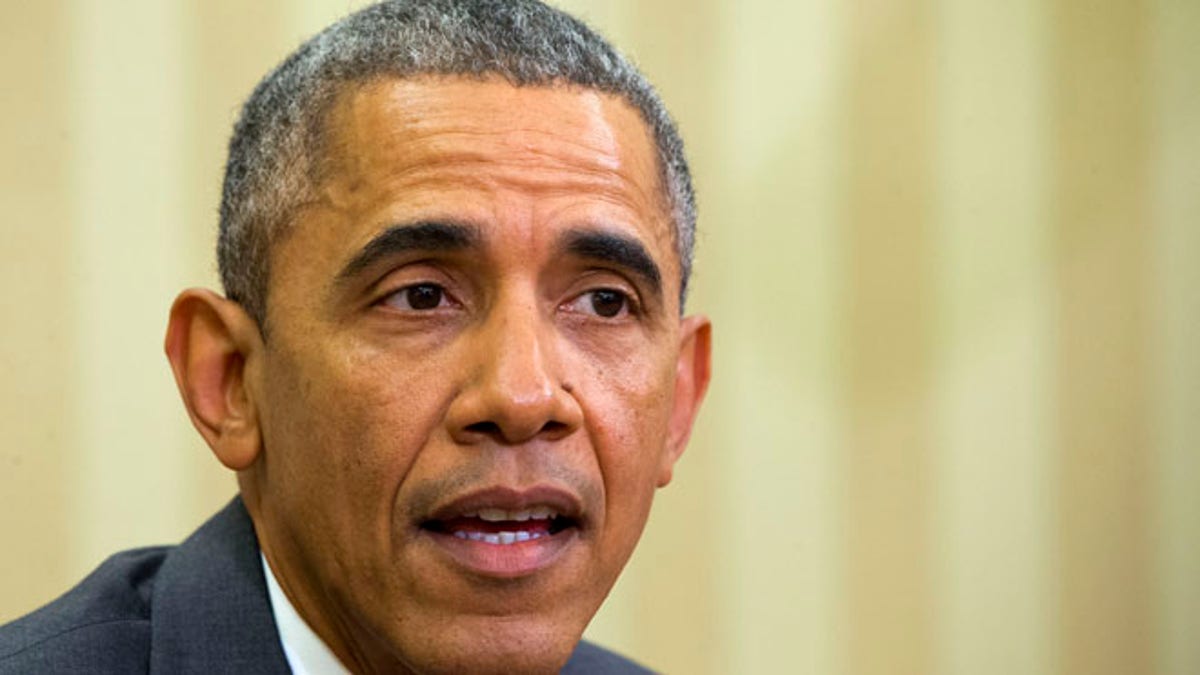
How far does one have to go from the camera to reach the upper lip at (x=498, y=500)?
4.84 ft

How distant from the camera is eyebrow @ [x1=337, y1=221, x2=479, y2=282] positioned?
1.52 meters

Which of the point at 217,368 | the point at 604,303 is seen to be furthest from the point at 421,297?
the point at 217,368

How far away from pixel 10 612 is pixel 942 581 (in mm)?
1820

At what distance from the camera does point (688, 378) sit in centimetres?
198

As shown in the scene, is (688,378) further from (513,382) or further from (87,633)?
(87,633)

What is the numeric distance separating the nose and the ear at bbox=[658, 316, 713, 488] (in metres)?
0.41

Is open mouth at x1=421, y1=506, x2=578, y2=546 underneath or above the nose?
underneath

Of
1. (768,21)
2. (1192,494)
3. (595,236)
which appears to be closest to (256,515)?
(595,236)

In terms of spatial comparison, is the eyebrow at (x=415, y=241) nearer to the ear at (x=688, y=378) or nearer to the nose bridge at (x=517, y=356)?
the nose bridge at (x=517, y=356)

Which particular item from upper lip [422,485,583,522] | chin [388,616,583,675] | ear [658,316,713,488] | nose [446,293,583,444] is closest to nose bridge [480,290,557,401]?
nose [446,293,583,444]

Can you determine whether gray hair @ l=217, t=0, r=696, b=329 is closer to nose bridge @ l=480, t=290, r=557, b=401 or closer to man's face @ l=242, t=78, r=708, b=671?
man's face @ l=242, t=78, r=708, b=671

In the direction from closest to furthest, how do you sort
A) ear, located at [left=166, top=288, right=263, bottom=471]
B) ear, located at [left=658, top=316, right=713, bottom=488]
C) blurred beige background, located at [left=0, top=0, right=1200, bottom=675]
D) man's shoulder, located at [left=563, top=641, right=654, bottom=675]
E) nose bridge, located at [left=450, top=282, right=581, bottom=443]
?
1. nose bridge, located at [left=450, top=282, right=581, bottom=443]
2. ear, located at [left=166, top=288, right=263, bottom=471]
3. ear, located at [left=658, top=316, right=713, bottom=488]
4. man's shoulder, located at [left=563, top=641, right=654, bottom=675]
5. blurred beige background, located at [left=0, top=0, right=1200, bottom=675]

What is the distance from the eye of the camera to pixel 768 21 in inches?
109

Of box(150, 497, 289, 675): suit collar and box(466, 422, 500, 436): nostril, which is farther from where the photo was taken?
box(150, 497, 289, 675): suit collar
